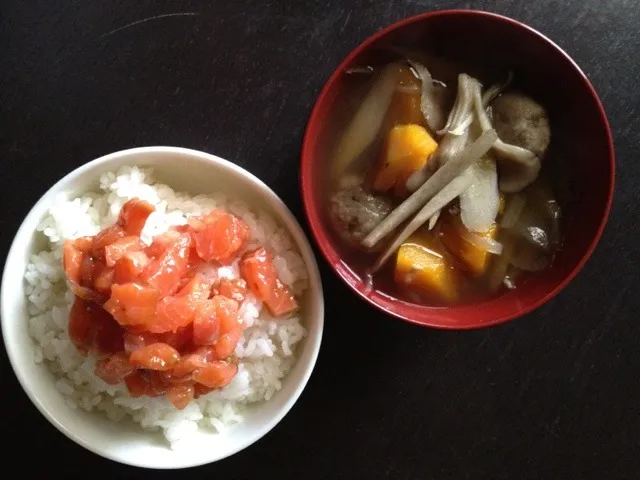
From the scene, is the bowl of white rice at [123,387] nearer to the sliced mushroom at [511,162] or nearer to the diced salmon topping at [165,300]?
the diced salmon topping at [165,300]

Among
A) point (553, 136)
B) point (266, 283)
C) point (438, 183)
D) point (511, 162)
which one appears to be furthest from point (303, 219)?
point (553, 136)

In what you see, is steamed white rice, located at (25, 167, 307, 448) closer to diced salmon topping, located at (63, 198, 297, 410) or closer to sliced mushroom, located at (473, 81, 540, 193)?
diced salmon topping, located at (63, 198, 297, 410)

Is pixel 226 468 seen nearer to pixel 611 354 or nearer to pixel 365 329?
pixel 365 329

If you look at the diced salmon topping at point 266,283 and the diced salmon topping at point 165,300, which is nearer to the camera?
the diced salmon topping at point 165,300

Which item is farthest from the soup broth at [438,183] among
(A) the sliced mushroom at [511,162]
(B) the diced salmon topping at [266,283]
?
(B) the diced salmon topping at [266,283]

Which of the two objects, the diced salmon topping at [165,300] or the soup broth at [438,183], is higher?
the soup broth at [438,183]

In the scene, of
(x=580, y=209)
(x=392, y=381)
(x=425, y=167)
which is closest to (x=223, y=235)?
(x=425, y=167)
